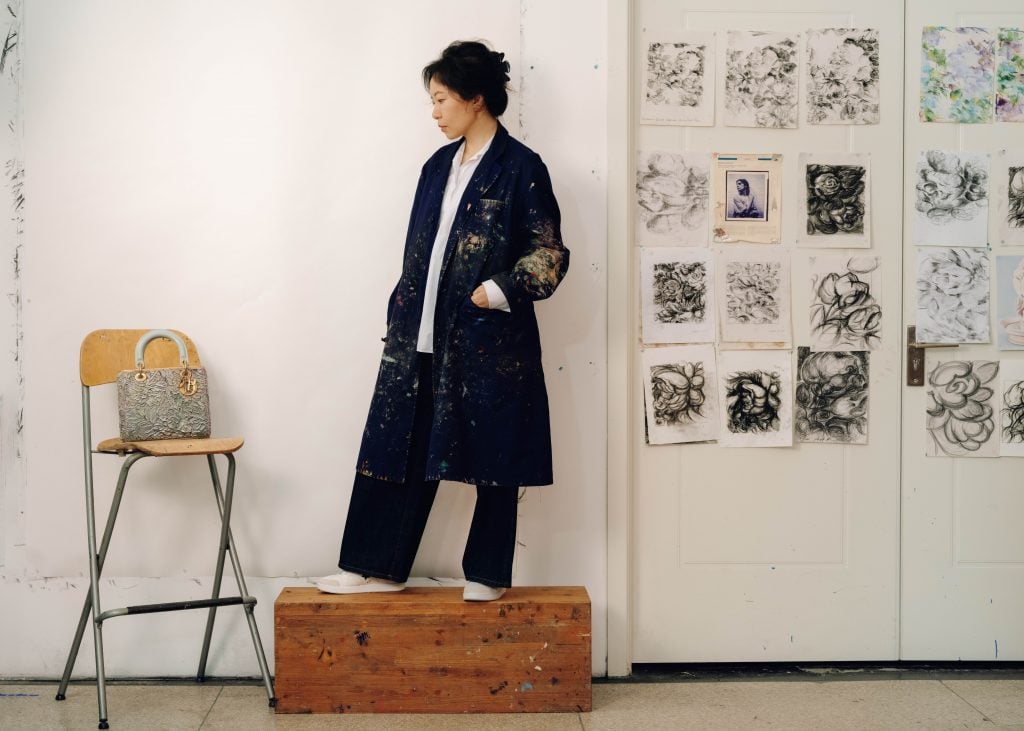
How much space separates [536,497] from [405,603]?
54 centimetres

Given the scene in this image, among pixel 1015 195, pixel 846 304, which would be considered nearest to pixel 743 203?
pixel 846 304

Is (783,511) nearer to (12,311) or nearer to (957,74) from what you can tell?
(957,74)

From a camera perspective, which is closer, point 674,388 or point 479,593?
point 479,593

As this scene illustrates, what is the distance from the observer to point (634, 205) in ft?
9.52

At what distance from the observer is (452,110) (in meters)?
2.57

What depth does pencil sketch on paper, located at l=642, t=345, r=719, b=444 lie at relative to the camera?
2.91 metres

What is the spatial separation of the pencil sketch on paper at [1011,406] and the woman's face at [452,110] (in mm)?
1806

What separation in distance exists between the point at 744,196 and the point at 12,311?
224 centimetres

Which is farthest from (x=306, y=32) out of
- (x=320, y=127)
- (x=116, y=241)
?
(x=116, y=241)

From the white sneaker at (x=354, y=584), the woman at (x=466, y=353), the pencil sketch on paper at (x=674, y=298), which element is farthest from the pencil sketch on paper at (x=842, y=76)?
the white sneaker at (x=354, y=584)

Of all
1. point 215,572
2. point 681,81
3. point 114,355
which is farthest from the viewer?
point 681,81

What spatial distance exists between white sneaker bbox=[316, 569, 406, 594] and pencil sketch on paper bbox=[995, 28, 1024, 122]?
2331mm

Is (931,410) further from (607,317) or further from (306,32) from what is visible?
(306,32)

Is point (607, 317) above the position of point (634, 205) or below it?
below
